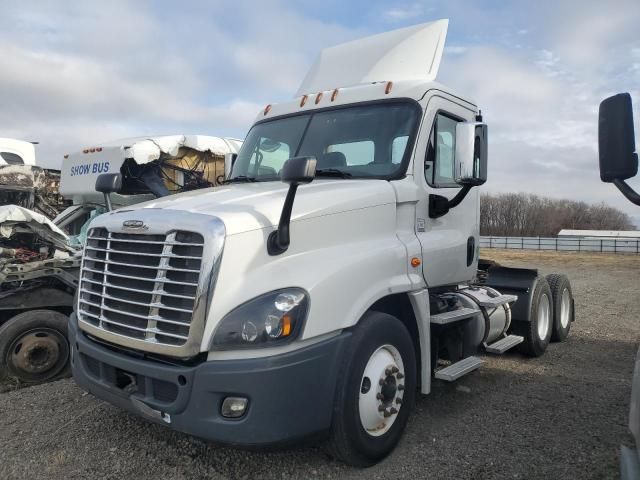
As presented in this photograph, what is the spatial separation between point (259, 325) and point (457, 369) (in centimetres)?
216

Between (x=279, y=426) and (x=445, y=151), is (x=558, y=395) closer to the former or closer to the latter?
(x=445, y=151)

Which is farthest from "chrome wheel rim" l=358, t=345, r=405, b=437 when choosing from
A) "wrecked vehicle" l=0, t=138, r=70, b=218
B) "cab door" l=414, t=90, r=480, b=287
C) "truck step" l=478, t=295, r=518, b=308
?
"wrecked vehicle" l=0, t=138, r=70, b=218

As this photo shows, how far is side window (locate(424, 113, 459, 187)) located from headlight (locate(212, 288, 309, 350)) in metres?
1.97

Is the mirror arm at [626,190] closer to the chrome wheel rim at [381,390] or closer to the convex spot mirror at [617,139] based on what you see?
the convex spot mirror at [617,139]

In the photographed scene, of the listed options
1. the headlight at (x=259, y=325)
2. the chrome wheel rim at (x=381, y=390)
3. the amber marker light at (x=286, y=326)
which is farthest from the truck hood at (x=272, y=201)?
the chrome wheel rim at (x=381, y=390)

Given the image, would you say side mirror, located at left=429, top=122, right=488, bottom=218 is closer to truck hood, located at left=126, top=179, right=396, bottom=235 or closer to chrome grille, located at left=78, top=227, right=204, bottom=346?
truck hood, located at left=126, top=179, right=396, bottom=235

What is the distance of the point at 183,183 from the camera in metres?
9.11

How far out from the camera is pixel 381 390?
3533 mm

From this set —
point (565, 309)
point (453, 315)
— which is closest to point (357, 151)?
point (453, 315)

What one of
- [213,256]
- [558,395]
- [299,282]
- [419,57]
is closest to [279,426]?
[299,282]

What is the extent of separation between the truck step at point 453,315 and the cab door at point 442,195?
26cm

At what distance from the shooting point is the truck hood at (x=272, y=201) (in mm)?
3199

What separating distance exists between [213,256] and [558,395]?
154 inches

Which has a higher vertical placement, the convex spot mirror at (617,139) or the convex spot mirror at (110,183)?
the convex spot mirror at (617,139)
